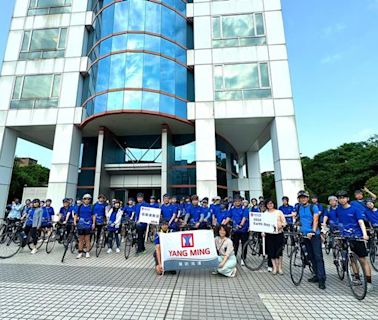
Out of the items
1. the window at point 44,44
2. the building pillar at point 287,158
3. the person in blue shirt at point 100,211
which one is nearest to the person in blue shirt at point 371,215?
the building pillar at point 287,158

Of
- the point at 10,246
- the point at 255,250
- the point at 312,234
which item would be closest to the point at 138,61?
the point at 10,246

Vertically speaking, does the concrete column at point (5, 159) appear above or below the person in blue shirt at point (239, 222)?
above

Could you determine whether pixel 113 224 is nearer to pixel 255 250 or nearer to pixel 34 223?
pixel 34 223

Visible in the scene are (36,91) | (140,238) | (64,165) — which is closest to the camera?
(140,238)

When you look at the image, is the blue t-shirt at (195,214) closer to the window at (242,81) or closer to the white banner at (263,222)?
the white banner at (263,222)

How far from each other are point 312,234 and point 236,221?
233 centimetres

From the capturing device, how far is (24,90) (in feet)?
54.0

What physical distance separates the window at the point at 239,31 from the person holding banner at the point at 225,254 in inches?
580

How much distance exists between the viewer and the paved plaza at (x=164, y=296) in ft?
11.9

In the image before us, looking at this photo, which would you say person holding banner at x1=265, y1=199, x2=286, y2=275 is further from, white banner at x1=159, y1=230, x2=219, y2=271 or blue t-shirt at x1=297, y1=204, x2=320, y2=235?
white banner at x1=159, y1=230, x2=219, y2=271

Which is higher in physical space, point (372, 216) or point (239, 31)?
point (239, 31)

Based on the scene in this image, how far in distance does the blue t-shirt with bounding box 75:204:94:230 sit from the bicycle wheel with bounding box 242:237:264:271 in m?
5.32

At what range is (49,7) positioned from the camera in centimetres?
1806

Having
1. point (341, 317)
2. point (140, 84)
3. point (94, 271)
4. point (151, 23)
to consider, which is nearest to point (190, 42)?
point (151, 23)
